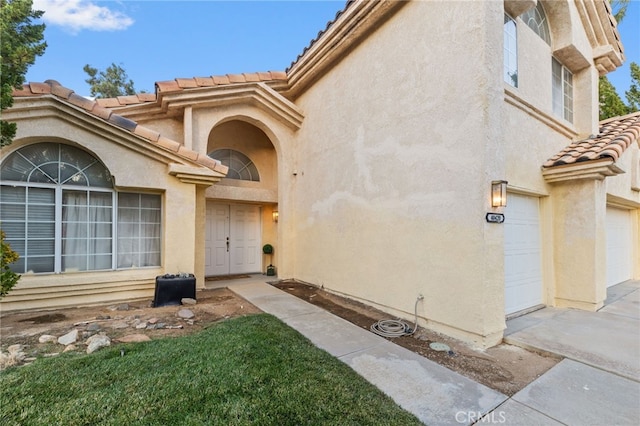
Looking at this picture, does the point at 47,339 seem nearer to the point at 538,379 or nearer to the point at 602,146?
the point at 538,379

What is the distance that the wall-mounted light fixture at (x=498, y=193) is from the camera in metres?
4.39

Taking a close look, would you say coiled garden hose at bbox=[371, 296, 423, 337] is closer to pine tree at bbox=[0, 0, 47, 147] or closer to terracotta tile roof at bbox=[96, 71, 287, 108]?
pine tree at bbox=[0, 0, 47, 147]

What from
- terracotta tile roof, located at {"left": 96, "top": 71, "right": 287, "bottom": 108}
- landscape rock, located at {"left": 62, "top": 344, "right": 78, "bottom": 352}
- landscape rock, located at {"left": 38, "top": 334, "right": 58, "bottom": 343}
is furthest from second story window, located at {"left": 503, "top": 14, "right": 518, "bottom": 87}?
landscape rock, located at {"left": 38, "top": 334, "right": 58, "bottom": 343}

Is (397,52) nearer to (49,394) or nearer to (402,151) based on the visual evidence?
(402,151)

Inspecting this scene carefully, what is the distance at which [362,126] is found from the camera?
6.93 metres

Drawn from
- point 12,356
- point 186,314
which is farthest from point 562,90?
point 12,356

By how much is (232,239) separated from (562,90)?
36.6 ft

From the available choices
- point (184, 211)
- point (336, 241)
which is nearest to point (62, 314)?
point (184, 211)

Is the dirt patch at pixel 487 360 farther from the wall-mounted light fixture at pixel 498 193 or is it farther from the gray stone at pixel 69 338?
the gray stone at pixel 69 338

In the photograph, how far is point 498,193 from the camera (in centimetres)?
443

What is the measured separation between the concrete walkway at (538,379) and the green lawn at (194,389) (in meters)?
0.42

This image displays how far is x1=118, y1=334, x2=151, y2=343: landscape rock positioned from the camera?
4227 mm

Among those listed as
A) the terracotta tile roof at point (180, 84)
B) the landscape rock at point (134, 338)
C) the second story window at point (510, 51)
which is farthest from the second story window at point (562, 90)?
the landscape rock at point (134, 338)

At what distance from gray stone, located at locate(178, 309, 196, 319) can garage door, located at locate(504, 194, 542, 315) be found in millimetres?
6352
